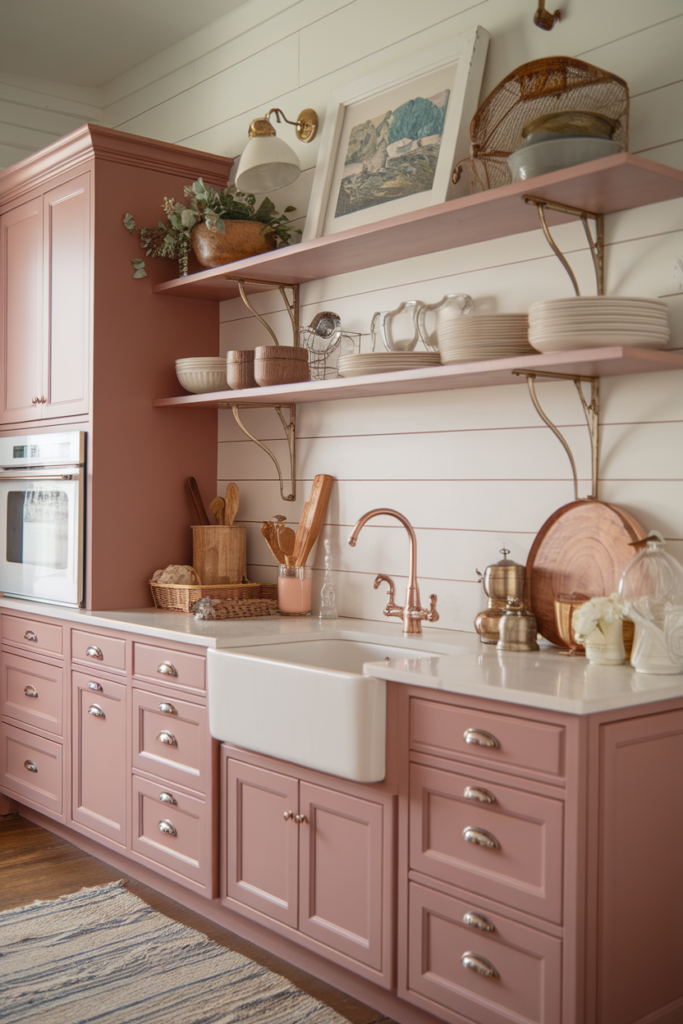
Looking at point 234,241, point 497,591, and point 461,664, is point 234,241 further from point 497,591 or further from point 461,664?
point 461,664

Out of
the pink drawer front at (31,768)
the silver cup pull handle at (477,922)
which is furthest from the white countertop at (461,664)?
Result: the pink drawer front at (31,768)

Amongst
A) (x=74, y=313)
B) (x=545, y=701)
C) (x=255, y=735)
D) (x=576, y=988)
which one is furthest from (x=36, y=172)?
(x=576, y=988)

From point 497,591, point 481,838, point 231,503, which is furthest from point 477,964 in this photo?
point 231,503

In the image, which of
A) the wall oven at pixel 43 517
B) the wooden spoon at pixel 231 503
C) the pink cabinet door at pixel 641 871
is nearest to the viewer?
the pink cabinet door at pixel 641 871

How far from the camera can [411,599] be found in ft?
8.70

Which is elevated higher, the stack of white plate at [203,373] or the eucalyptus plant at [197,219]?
the eucalyptus plant at [197,219]

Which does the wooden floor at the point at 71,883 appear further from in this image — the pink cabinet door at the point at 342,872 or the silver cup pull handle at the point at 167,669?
the silver cup pull handle at the point at 167,669

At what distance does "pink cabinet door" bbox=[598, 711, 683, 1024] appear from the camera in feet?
5.75

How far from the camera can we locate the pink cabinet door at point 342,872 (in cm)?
212

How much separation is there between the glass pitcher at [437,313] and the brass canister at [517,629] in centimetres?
80

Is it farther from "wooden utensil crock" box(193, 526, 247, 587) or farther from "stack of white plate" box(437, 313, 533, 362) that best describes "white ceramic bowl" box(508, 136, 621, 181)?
"wooden utensil crock" box(193, 526, 247, 587)

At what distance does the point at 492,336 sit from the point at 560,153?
1.38 feet

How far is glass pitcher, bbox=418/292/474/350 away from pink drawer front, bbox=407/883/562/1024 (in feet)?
4.70

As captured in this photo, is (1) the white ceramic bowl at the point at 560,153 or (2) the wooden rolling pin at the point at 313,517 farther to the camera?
(2) the wooden rolling pin at the point at 313,517
